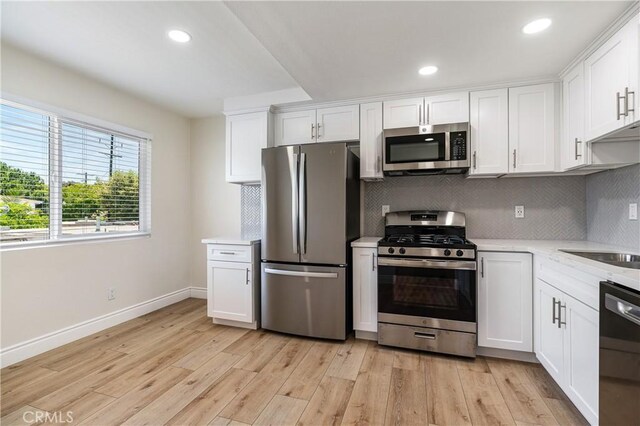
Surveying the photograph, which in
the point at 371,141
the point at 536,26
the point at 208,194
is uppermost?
the point at 536,26

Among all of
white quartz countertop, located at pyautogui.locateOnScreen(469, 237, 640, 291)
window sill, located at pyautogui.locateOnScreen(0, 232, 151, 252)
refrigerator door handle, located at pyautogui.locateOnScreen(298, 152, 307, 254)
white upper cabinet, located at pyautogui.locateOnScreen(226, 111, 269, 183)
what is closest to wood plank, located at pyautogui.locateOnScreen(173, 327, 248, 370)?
refrigerator door handle, located at pyautogui.locateOnScreen(298, 152, 307, 254)

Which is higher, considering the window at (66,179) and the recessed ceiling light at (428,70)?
the recessed ceiling light at (428,70)

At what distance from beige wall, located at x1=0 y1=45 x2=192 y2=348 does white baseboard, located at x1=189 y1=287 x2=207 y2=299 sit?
0.52ft

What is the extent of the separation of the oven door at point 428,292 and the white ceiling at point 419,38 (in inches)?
62.2

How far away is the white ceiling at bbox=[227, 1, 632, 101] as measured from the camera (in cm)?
169

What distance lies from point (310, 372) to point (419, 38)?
2505 millimetres

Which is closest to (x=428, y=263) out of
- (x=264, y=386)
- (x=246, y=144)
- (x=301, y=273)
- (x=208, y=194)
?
(x=301, y=273)

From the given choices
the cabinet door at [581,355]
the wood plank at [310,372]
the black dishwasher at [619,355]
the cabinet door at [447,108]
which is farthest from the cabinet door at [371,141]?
the black dishwasher at [619,355]

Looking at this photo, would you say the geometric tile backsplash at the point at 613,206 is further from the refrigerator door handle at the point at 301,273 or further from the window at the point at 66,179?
the window at the point at 66,179

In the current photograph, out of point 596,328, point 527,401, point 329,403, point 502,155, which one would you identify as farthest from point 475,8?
point 329,403

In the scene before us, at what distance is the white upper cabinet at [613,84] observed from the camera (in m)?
1.66

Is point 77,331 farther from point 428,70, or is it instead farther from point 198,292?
point 428,70

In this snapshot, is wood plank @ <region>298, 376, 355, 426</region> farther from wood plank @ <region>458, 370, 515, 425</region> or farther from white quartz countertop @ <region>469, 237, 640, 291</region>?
white quartz countertop @ <region>469, 237, 640, 291</region>

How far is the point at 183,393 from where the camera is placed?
1958mm
